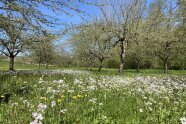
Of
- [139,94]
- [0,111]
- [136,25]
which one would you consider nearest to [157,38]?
[136,25]

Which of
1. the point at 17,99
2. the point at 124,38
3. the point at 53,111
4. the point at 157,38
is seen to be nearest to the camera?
the point at 53,111

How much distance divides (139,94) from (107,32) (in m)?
22.3

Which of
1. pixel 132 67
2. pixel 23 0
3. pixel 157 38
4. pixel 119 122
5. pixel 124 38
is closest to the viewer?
pixel 119 122

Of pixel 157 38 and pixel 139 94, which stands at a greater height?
pixel 157 38

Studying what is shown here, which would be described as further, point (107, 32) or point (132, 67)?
point (132, 67)

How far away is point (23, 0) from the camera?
846 cm

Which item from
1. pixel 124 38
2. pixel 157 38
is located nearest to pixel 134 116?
pixel 124 38

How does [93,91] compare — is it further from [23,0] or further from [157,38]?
[157,38]

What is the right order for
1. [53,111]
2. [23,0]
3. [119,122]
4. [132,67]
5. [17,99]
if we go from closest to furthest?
1. [119,122]
2. [53,111]
3. [17,99]
4. [23,0]
5. [132,67]

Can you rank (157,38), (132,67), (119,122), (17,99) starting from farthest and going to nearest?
1. (132,67)
2. (157,38)
3. (17,99)
4. (119,122)

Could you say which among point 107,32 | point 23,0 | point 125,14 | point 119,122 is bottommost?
point 119,122

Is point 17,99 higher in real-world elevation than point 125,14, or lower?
lower

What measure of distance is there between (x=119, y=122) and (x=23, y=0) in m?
5.33

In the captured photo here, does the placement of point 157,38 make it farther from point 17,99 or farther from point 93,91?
point 17,99
